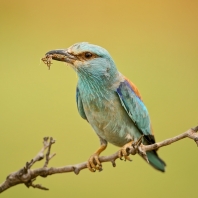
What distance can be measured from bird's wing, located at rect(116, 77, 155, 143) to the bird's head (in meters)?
0.08

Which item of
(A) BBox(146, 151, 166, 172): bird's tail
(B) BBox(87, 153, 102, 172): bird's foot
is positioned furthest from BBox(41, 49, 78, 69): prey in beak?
(A) BBox(146, 151, 166, 172): bird's tail

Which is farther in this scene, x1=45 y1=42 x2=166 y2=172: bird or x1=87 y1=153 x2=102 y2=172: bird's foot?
x1=87 y1=153 x2=102 y2=172: bird's foot

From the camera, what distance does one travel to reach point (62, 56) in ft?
5.22

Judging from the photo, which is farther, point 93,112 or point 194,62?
point 194,62

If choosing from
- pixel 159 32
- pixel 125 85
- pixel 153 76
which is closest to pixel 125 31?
pixel 159 32

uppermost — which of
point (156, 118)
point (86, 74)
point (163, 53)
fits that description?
point (163, 53)

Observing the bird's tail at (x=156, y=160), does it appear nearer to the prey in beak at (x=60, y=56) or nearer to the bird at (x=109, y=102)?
the bird at (x=109, y=102)

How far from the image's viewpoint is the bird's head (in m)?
1.59

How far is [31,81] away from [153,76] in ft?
2.29

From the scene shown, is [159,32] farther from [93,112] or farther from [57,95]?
[93,112]

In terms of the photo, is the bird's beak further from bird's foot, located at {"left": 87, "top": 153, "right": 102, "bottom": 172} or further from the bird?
bird's foot, located at {"left": 87, "top": 153, "right": 102, "bottom": 172}

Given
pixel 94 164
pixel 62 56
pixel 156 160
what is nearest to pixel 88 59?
pixel 62 56

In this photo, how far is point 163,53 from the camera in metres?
2.68

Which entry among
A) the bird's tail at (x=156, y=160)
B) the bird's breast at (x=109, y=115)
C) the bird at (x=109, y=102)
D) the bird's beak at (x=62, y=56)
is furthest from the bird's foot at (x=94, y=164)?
the bird's beak at (x=62, y=56)
